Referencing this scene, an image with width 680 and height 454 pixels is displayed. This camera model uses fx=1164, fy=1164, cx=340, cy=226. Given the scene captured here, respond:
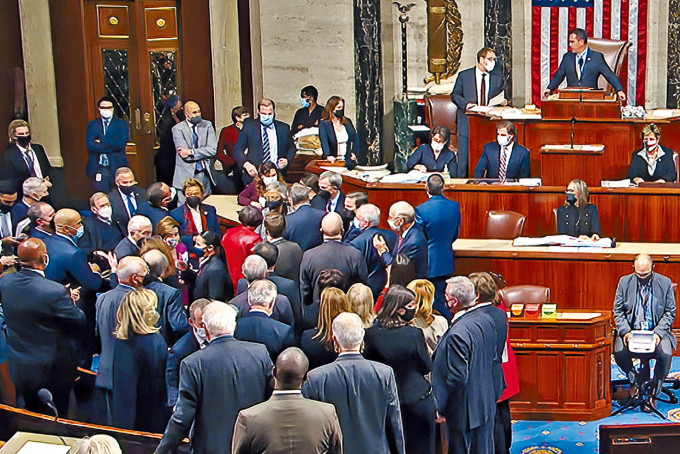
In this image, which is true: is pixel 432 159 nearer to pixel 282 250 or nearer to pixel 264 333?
pixel 282 250

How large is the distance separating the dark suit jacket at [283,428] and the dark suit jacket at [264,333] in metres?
1.07

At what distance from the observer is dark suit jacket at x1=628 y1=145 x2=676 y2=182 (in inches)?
436

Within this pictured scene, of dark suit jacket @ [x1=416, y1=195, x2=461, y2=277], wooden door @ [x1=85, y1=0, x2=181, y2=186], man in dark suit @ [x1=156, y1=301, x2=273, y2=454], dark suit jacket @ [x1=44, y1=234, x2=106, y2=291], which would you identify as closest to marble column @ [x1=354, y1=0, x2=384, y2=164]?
wooden door @ [x1=85, y1=0, x2=181, y2=186]

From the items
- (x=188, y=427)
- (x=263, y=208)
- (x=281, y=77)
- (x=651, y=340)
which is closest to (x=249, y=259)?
(x=188, y=427)

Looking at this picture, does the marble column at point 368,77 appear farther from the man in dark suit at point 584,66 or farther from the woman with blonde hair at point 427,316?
the woman with blonde hair at point 427,316

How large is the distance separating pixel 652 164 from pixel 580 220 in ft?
4.21

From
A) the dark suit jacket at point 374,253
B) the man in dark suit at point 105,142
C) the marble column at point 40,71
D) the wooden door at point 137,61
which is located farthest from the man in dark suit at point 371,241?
the marble column at point 40,71

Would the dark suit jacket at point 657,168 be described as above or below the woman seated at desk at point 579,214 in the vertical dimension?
above

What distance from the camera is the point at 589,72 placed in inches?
475

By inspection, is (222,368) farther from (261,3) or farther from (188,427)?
(261,3)

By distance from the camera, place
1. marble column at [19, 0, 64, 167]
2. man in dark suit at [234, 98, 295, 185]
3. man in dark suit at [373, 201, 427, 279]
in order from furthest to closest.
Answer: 1. marble column at [19, 0, 64, 167]
2. man in dark suit at [234, 98, 295, 185]
3. man in dark suit at [373, 201, 427, 279]

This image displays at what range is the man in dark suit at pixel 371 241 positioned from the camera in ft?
29.3

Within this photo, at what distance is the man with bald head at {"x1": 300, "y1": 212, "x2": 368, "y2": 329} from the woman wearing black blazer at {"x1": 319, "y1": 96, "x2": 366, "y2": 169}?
390cm

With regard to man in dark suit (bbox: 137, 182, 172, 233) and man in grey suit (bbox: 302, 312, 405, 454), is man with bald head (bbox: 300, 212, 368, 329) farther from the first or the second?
man in grey suit (bbox: 302, 312, 405, 454)
